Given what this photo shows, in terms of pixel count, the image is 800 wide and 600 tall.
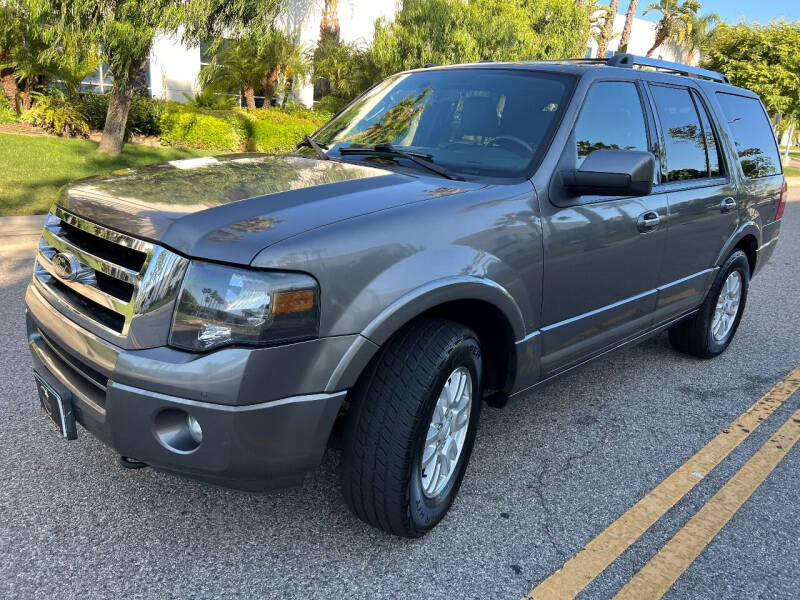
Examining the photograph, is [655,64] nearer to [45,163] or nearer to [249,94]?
[45,163]

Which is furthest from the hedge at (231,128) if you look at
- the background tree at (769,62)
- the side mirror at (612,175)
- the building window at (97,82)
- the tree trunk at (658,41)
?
the tree trunk at (658,41)

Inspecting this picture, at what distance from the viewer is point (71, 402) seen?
246 centimetres

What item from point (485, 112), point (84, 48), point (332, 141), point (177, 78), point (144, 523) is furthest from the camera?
point (177, 78)

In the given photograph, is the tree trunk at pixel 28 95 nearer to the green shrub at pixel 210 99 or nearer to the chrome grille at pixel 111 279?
the green shrub at pixel 210 99

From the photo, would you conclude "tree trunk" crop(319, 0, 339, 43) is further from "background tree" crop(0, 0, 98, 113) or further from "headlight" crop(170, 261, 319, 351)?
"headlight" crop(170, 261, 319, 351)

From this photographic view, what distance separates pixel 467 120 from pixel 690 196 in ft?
4.96

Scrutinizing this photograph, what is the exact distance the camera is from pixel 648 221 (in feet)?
11.9

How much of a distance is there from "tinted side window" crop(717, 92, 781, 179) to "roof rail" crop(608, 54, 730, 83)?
0.18 m

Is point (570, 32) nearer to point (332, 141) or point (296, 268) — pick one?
point (332, 141)

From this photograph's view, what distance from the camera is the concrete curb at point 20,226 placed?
302 inches

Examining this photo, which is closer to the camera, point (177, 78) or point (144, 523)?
point (144, 523)

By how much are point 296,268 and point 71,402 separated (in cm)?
98

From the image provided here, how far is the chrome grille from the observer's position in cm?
221

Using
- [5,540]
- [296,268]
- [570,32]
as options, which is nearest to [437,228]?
[296,268]
